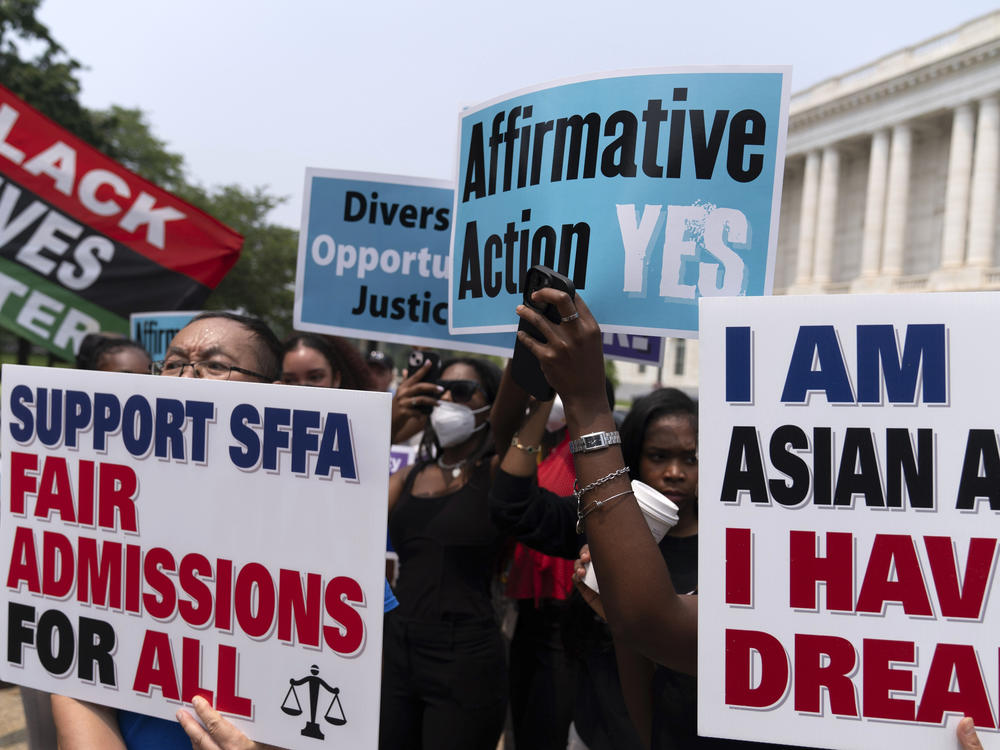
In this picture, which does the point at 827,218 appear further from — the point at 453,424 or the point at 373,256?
the point at 453,424

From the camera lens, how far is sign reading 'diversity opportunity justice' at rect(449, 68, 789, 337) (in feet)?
6.41

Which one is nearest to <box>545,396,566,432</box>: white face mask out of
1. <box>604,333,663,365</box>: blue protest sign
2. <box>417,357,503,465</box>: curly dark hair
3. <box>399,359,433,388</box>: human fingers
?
<box>417,357,503,465</box>: curly dark hair

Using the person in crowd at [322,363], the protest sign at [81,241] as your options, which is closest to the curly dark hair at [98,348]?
the protest sign at [81,241]

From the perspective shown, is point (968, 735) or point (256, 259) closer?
point (968, 735)

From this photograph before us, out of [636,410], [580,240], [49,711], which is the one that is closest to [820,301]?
[580,240]

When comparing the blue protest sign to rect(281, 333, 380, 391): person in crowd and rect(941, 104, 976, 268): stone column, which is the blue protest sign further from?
rect(941, 104, 976, 268): stone column

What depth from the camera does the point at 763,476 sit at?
1487 millimetres

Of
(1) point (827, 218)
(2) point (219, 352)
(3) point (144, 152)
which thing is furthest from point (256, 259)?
(2) point (219, 352)

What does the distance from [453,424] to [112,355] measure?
2.01 meters

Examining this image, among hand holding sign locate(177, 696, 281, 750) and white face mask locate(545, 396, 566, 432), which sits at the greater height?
white face mask locate(545, 396, 566, 432)

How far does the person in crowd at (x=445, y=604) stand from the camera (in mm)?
3037

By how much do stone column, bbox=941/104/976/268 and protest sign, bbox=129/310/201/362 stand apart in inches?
1620

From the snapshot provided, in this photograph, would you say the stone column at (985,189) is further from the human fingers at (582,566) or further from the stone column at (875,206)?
the human fingers at (582,566)

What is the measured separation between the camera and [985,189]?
126ft
